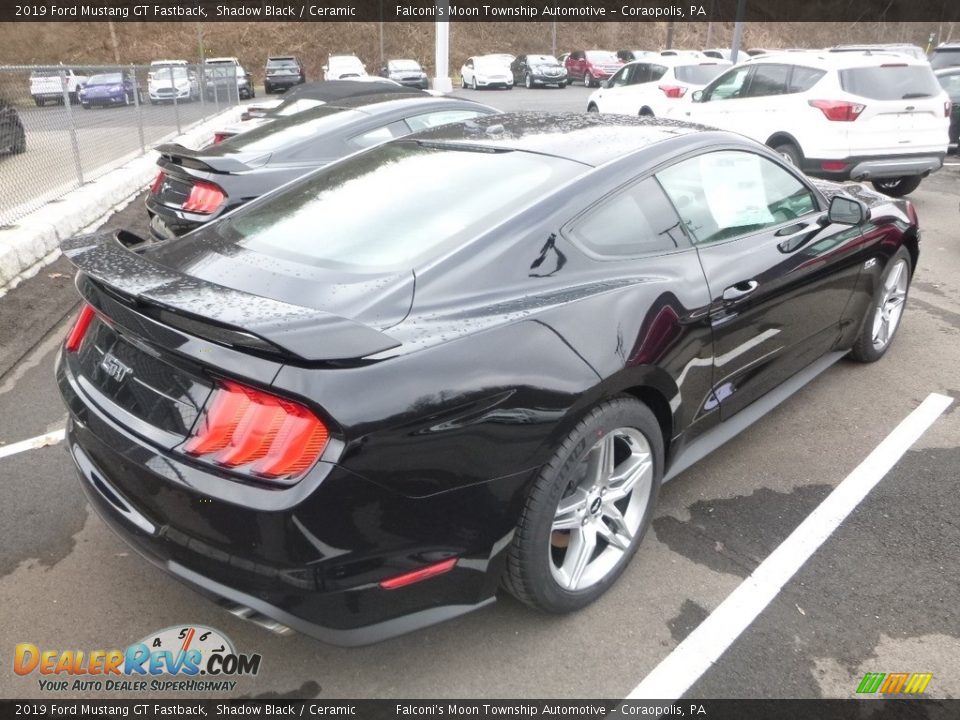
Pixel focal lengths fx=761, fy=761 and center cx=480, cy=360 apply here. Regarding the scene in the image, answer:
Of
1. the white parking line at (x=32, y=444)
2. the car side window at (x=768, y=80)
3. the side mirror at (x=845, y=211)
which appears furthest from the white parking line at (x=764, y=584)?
the car side window at (x=768, y=80)

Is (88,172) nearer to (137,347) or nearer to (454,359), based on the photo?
(137,347)

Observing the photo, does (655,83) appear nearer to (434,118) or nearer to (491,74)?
(434,118)

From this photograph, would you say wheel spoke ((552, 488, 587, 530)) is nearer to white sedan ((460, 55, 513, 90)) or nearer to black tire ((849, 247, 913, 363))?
black tire ((849, 247, 913, 363))

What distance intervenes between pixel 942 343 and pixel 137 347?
4.98 meters

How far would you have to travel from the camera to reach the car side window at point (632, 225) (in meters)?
2.70

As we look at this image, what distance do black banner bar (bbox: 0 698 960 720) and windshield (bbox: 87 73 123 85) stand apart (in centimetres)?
863

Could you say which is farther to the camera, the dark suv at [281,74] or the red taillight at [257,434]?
the dark suv at [281,74]

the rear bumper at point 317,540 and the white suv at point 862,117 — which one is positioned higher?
the white suv at point 862,117

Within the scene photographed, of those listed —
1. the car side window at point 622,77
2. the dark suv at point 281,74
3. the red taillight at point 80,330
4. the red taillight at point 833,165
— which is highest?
the car side window at point 622,77

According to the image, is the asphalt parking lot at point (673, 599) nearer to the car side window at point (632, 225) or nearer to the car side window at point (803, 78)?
the car side window at point (632, 225)

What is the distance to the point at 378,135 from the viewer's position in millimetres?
6086

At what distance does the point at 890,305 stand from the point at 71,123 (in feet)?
25.6

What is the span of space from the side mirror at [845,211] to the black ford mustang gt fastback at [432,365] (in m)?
0.40

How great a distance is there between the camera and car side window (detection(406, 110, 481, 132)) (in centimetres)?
627
